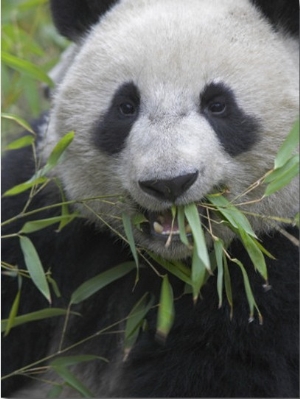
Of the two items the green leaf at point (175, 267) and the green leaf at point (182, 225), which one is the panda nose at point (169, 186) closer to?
the green leaf at point (182, 225)

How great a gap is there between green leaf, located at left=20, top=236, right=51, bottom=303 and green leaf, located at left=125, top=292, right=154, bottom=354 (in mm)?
296

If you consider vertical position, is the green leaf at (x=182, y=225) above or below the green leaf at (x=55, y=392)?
above

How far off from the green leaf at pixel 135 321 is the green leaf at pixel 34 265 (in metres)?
0.30

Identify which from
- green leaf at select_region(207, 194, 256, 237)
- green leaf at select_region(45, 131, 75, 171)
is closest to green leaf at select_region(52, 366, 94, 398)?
green leaf at select_region(45, 131, 75, 171)

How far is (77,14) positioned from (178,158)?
988mm

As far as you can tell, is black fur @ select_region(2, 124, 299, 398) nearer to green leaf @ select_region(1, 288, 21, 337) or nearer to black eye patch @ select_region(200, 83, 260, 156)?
green leaf @ select_region(1, 288, 21, 337)

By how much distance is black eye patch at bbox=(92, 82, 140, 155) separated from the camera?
3.26m

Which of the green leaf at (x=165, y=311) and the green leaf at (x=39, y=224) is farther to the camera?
the green leaf at (x=39, y=224)

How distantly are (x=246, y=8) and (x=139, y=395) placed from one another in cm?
141

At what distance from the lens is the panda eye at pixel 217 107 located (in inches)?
126

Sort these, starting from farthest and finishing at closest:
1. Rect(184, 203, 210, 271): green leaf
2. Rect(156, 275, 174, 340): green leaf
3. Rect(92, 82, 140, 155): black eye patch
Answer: Rect(92, 82, 140, 155): black eye patch → Rect(156, 275, 174, 340): green leaf → Rect(184, 203, 210, 271): green leaf

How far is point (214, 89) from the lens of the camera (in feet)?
10.4

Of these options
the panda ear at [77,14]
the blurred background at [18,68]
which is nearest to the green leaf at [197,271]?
the blurred background at [18,68]

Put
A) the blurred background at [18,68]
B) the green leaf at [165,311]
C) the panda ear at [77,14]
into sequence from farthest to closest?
the blurred background at [18,68], the panda ear at [77,14], the green leaf at [165,311]
